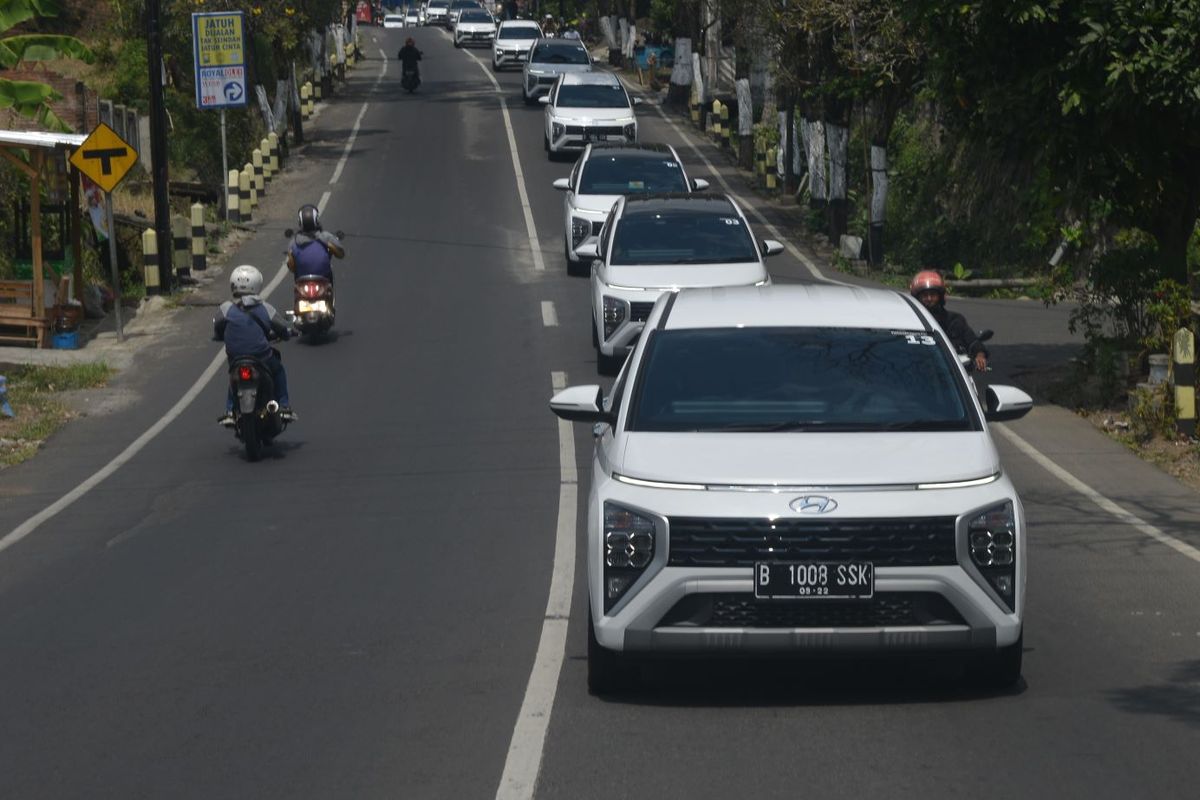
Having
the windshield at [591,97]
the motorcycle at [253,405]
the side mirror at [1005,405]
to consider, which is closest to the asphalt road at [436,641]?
the motorcycle at [253,405]

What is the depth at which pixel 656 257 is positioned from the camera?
19641mm

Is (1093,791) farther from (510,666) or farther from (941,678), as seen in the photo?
(510,666)

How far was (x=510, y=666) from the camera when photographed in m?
→ 8.32

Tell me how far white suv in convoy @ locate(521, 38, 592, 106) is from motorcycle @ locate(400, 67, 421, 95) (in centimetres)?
533

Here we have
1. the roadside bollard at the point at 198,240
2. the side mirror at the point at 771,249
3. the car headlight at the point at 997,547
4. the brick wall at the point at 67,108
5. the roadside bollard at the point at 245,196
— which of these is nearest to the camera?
the car headlight at the point at 997,547

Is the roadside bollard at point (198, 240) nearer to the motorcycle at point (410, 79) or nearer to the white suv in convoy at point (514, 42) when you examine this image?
the motorcycle at point (410, 79)

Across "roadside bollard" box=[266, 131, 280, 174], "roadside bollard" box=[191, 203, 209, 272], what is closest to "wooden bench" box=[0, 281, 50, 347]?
"roadside bollard" box=[191, 203, 209, 272]

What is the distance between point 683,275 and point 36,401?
731 cm

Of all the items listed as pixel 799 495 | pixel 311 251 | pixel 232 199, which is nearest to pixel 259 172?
pixel 232 199

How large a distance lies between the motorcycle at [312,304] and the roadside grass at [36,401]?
7.88 ft

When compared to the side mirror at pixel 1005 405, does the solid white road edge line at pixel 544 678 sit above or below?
below

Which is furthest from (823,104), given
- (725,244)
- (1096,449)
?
(1096,449)

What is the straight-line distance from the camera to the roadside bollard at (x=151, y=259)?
25886 millimetres

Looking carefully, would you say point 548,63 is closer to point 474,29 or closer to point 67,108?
point 67,108
